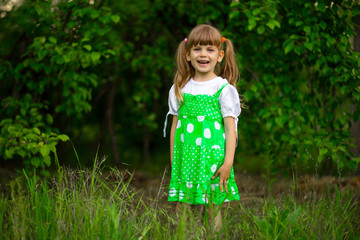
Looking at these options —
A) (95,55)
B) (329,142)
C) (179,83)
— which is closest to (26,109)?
(95,55)

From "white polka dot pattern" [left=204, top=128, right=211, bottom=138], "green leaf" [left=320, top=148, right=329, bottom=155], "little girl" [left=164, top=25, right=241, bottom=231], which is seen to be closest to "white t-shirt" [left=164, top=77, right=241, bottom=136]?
"little girl" [left=164, top=25, right=241, bottom=231]

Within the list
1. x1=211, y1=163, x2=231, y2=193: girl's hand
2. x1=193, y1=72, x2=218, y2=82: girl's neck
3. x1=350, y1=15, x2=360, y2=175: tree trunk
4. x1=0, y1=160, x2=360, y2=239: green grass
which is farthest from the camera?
x1=350, y1=15, x2=360, y2=175: tree trunk

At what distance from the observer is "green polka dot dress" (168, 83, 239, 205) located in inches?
114

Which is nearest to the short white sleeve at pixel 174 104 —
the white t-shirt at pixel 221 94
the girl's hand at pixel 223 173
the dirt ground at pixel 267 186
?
the white t-shirt at pixel 221 94

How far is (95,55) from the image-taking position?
13.1 ft

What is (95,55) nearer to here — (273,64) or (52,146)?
(52,146)

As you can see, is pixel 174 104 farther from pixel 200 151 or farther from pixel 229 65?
pixel 229 65

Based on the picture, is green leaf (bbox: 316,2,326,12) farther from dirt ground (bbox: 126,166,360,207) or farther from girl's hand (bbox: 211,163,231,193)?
girl's hand (bbox: 211,163,231,193)

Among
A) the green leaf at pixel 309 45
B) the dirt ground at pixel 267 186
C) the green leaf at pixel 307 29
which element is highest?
the green leaf at pixel 307 29

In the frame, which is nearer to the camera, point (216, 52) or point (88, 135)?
point (216, 52)

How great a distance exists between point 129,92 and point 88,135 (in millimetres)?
1242

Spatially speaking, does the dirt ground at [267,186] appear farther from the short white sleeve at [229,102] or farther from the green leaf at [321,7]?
the green leaf at [321,7]

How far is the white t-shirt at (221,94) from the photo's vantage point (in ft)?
9.53

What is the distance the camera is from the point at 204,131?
2.92 metres
